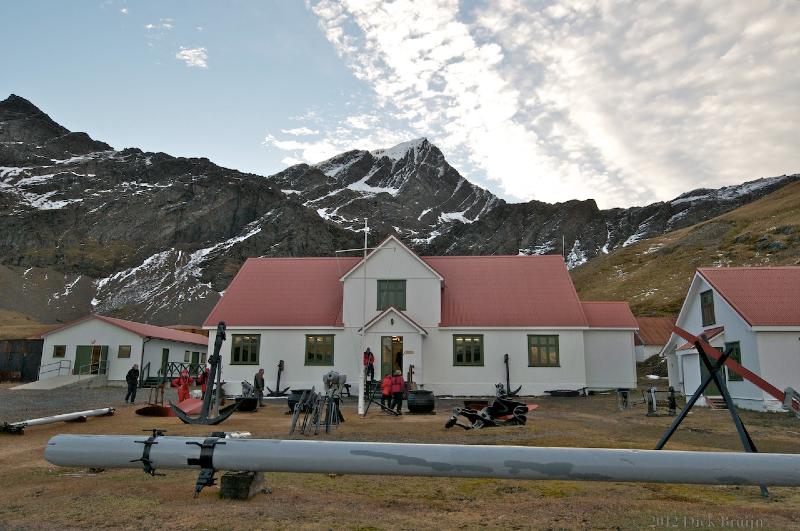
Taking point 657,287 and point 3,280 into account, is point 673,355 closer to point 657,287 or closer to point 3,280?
point 657,287

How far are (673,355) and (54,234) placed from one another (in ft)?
619

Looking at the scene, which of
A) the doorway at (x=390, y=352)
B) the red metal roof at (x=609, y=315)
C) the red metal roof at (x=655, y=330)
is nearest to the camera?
the doorway at (x=390, y=352)

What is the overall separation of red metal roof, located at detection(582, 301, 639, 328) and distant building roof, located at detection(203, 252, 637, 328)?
0.18 feet

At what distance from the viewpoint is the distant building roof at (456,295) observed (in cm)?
3195

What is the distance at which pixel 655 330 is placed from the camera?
204 feet

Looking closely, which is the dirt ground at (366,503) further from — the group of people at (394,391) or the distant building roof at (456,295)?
the distant building roof at (456,295)

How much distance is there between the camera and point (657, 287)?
296 feet

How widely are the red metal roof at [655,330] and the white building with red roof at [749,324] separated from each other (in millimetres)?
32271

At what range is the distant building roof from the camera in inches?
1258

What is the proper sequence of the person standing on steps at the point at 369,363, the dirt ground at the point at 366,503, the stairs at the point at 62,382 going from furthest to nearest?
1. the stairs at the point at 62,382
2. the person standing on steps at the point at 369,363
3. the dirt ground at the point at 366,503

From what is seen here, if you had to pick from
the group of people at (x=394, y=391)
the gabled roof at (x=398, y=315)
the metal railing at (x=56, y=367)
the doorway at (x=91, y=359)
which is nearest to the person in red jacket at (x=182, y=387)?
the group of people at (x=394, y=391)

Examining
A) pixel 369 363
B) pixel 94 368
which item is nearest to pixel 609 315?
pixel 369 363

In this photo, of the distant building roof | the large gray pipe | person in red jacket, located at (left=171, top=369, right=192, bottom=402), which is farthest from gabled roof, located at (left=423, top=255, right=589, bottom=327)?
the large gray pipe

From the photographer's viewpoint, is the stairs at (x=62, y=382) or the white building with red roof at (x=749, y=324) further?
the stairs at (x=62, y=382)
